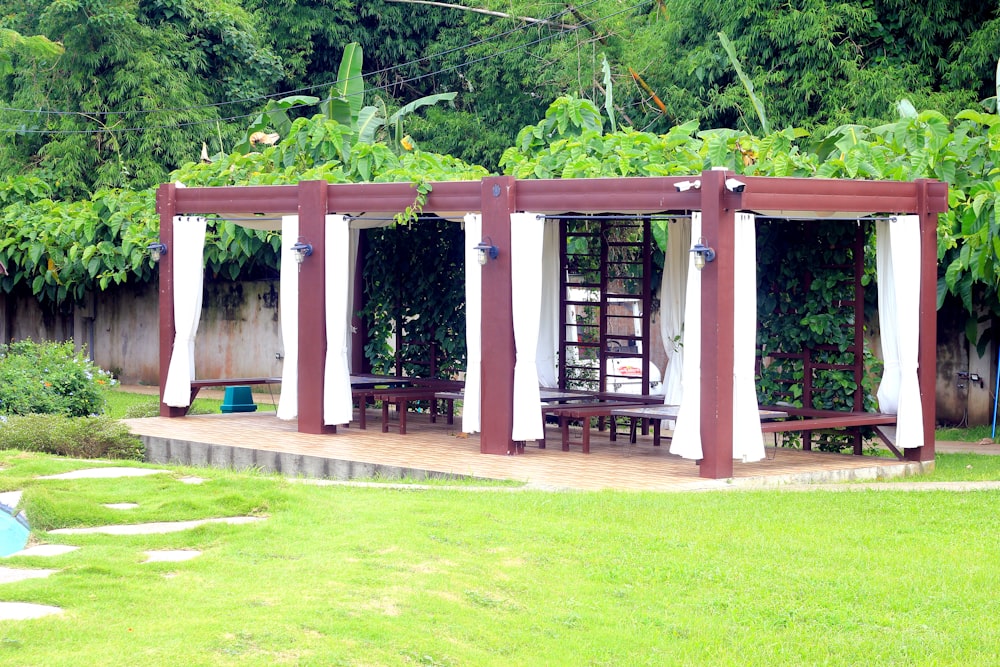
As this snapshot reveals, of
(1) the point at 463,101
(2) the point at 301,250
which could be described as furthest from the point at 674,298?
(1) the point at 463,101

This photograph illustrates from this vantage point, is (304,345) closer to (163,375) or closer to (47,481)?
(163,375)

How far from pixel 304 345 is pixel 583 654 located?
27.3ft

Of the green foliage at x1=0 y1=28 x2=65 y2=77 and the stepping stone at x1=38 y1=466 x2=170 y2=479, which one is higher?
the green foliage at x1=0 y1=28 x2=65 y2=77

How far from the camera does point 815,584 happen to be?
7.48 meters

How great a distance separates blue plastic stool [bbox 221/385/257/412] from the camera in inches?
674

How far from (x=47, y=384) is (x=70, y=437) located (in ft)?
9.22

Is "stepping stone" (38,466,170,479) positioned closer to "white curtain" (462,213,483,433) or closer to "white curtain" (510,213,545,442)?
"white curtain" (462,213,483,433)

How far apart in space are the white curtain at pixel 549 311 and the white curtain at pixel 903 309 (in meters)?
3.87

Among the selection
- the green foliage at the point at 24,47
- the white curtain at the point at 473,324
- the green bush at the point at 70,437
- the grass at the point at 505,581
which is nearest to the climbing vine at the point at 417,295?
the white curtain at the point at 473,324

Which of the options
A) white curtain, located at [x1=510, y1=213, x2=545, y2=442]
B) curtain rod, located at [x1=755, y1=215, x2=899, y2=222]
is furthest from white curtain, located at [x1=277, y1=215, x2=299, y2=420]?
curtain rod, located at [x1=755, y1=215, x2=899, y2=222]

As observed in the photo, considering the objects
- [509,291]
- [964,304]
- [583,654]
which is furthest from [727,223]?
[964,304]

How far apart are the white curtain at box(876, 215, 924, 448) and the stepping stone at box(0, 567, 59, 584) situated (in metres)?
8.17

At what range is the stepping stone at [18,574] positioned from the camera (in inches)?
266

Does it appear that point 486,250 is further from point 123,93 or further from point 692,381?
point 123,93
